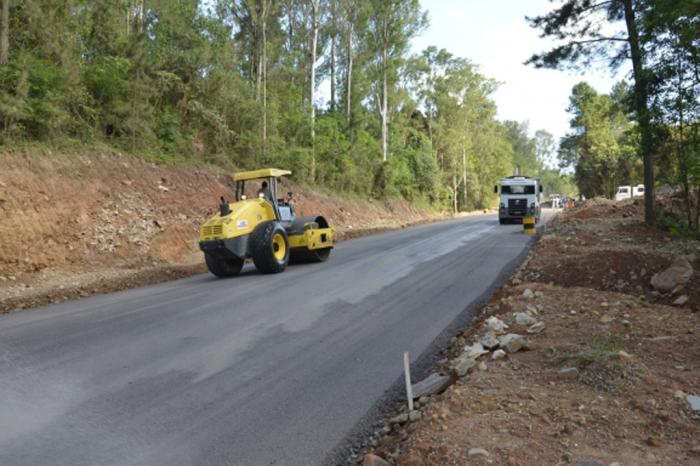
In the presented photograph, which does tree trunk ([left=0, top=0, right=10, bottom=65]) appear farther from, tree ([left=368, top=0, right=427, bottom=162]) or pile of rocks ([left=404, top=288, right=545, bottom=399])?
tree ([left=368, top=0, right=427, bottom=162])

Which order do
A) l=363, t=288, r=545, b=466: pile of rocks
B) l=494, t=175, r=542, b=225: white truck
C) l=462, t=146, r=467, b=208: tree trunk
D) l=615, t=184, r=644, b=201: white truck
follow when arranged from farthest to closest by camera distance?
l=462, t=146, r=467, b=208: tree trunk < l=615, t=184, r=644, b=201: white truck < l=494, t=175, r=542, b=225: white truck < l=363, t=288, r=545, b=466: pile of rocks

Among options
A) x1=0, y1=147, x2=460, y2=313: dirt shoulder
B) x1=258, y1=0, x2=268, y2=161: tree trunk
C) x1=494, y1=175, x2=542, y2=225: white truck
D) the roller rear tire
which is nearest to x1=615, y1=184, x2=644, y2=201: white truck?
x1=494, y1=175, x2=542, y2=225: white truck

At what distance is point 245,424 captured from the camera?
13.4ft

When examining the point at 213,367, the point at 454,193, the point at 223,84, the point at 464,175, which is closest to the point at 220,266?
the point at 213,367

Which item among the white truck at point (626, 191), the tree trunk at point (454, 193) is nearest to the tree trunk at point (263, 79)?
the tree trunk at point (454, 193)

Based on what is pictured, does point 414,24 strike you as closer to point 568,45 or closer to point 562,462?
point 568,45

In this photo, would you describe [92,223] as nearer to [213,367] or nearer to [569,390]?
[213,367]

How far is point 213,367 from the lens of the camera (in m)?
5.36

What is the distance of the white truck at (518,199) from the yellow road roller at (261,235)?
16.7 metres

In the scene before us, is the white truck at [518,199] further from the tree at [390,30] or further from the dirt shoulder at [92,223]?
the dirt shoulder at [92,223]

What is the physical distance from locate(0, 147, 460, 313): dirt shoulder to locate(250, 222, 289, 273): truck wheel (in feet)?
7.61

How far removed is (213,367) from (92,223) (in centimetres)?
985

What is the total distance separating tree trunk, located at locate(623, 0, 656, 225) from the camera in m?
12.4

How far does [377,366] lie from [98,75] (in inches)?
585
